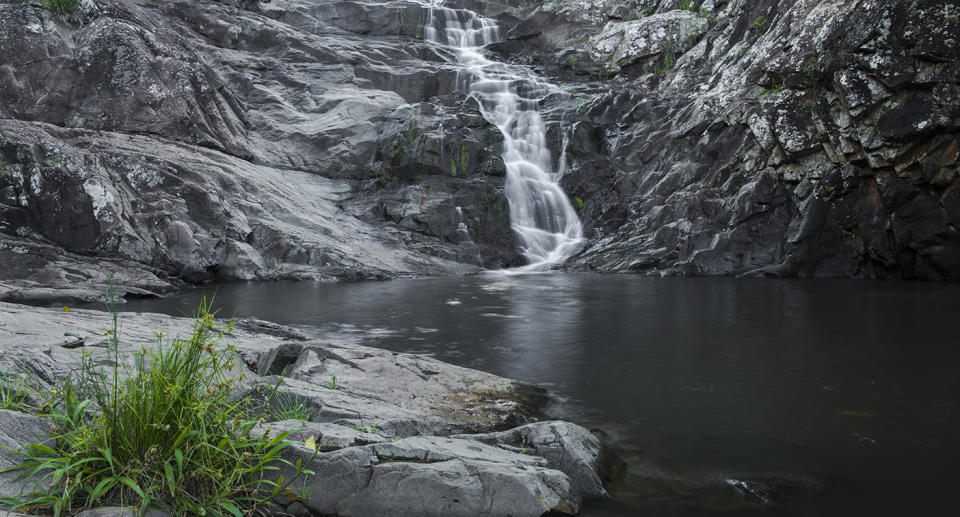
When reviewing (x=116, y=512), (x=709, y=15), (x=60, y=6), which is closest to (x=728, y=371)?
(x=116, y=512)

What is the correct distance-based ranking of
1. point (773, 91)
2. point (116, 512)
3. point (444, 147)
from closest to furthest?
point (116, 512) < point (773, 91) < point (444, 147)

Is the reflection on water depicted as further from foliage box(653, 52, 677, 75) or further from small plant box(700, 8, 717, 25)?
small plant box(700, 8, 717, 25)

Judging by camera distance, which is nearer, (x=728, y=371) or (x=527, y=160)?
(x=728, y=371)

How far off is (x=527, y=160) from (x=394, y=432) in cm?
2264

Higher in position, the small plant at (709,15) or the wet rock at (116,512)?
the small plant at (709,15)

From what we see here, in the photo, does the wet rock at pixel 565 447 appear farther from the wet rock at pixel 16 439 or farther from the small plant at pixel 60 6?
the small plant at pixel 60 6

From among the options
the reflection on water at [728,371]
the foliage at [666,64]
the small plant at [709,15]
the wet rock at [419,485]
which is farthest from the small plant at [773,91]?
the wet rock at [419,485]

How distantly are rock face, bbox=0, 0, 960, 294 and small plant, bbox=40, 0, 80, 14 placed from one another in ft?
1.02

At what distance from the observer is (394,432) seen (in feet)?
13.1

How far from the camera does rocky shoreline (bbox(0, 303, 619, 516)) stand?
3.08m

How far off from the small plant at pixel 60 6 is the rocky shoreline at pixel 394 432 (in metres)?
21.3

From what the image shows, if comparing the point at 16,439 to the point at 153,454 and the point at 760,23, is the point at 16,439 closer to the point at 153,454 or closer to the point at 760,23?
the point at 153,454

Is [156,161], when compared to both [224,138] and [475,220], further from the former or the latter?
[475,220]

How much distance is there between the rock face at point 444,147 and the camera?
49.8 ft
